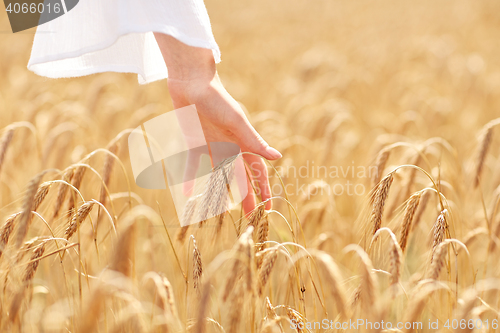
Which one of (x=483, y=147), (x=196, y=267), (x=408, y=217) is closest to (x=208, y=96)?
(x=196, y=267)

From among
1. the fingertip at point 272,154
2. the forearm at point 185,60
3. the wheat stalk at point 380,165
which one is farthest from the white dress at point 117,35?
the wheat stalk at point 380,165

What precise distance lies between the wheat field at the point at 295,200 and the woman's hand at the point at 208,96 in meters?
0.13

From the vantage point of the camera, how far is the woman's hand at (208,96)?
118 centimetres

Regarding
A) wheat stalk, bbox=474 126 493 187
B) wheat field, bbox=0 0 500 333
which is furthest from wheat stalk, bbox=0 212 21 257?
wheat stalk, bbox=474 126 493 187

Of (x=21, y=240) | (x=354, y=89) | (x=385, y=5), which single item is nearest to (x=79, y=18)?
(x=21, y=240)

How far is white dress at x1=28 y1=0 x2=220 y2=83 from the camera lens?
1146 millimetres

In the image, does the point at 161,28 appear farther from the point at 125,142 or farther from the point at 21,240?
the point at 125,142

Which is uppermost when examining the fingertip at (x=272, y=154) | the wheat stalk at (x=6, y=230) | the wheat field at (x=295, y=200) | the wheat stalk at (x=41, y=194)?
the fingertip at (x=272, y=154)

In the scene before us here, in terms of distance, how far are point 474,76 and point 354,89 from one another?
52.0 inches

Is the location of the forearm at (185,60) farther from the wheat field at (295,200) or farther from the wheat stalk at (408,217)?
the wheat stalk at (408,217)

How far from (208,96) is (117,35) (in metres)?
0.33

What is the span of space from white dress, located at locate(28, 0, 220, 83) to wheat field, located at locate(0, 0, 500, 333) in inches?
12.5

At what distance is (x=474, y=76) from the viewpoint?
168 inches

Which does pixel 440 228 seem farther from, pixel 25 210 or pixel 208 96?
pixel 25 210
